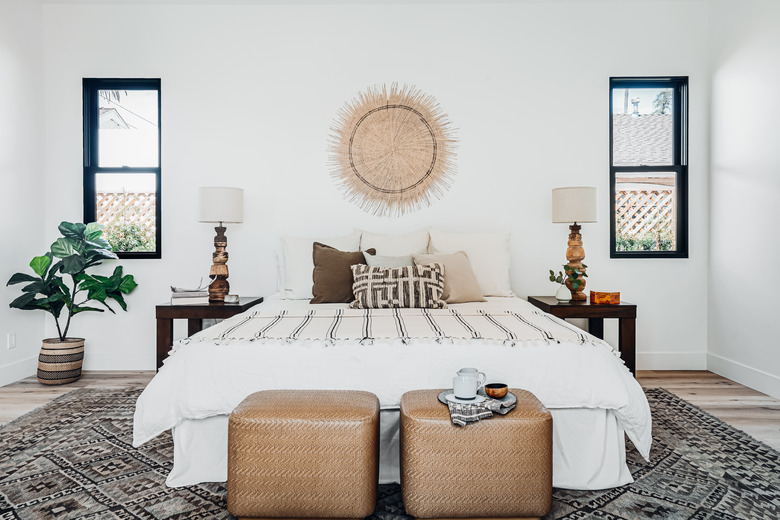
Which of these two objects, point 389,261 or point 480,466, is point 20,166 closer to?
point 389,261

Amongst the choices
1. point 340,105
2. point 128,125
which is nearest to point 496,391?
point 340,105

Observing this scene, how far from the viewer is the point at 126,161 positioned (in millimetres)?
4230

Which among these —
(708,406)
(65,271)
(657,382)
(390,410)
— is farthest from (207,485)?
(657,382)

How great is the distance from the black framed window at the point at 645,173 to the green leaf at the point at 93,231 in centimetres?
408

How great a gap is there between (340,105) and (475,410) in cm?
307

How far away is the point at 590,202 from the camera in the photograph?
142 inches

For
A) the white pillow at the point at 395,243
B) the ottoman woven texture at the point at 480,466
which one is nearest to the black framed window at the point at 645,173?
the white pillow at the point at 395,243

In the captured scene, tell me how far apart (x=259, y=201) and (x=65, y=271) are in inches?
57.8

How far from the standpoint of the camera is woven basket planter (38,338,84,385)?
12.1ft

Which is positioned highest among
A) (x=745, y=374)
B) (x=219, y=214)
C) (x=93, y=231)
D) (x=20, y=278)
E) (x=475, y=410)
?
(x=219, y=214)

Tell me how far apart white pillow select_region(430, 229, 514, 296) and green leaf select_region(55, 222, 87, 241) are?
2.60 meters

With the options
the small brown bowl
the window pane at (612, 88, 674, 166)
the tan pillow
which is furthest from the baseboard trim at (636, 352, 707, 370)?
the small brown bowl

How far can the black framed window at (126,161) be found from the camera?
4.20 metres

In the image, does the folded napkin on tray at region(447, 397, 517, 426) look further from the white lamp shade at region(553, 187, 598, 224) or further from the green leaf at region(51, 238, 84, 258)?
the green leaf at region(51, 238, 84, 258)
